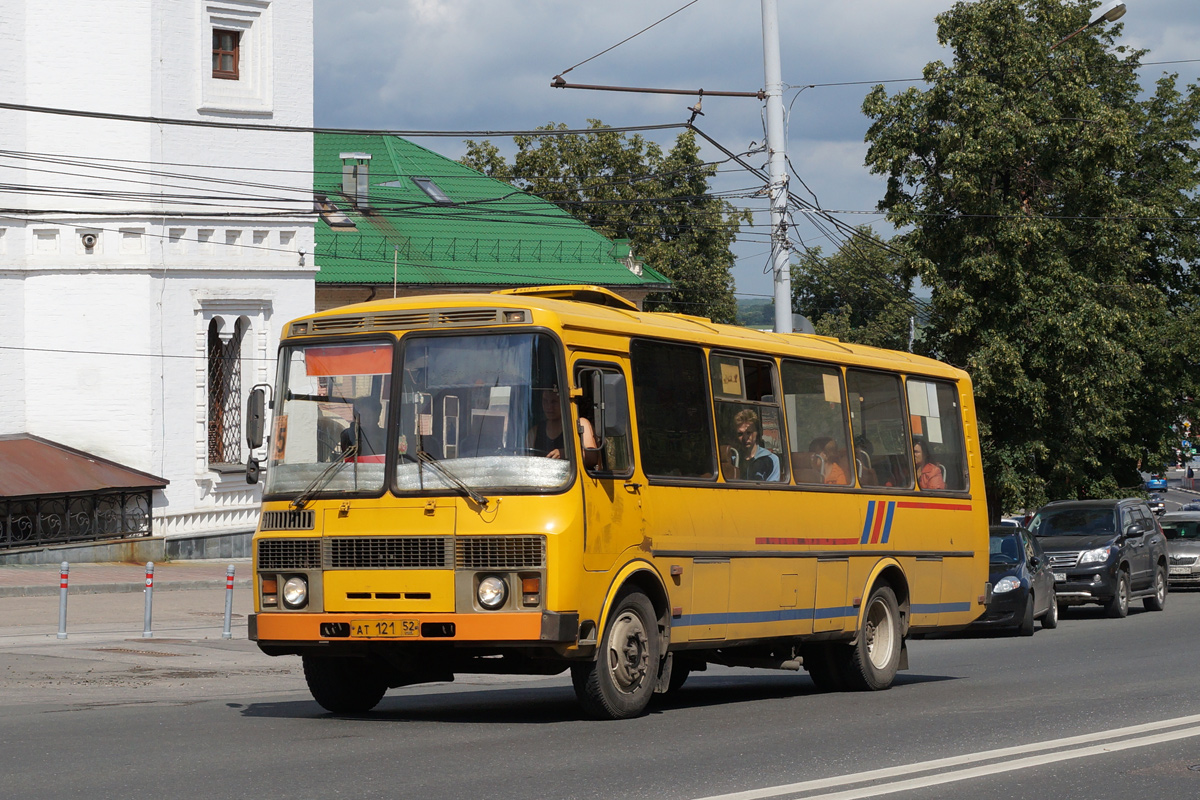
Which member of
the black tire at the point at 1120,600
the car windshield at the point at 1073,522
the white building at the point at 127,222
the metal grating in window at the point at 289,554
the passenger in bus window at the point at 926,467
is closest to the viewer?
the metal grating in window at the point at 289,554

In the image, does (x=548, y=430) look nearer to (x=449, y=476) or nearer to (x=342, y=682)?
(x=449, y=476)

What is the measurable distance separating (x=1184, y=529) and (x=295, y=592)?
93.9ft

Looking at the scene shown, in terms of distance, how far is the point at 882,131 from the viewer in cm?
3522

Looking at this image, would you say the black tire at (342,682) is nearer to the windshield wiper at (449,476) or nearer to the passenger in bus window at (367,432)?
the passenger in bus window at (367,432)

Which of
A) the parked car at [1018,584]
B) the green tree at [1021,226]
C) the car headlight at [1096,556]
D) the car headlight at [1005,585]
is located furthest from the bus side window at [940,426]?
the green tree at [1021,226]

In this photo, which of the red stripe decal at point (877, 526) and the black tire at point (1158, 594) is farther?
the black tire at point (1158, 594)

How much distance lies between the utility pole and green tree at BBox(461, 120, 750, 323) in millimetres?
35645

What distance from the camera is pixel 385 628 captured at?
1009 cm

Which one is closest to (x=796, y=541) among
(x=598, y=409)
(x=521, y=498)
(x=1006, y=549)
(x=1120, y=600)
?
(x=598, y=409)

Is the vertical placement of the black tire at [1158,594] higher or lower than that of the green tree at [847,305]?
lower

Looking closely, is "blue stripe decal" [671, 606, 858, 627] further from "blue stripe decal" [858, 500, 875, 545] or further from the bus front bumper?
the bus front bumper

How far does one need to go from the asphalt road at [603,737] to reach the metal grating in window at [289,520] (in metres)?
1.32

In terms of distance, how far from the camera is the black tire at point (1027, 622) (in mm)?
22717

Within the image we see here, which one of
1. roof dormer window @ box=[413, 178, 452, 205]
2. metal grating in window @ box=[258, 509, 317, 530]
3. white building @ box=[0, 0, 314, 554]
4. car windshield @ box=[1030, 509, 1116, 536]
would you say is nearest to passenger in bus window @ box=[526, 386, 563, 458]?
metal grating in window @ box=[258, 509, 317, 530]
